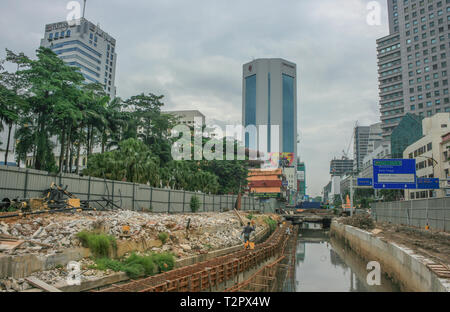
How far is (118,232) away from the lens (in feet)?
53.6

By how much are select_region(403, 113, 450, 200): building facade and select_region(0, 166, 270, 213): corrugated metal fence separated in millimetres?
35995

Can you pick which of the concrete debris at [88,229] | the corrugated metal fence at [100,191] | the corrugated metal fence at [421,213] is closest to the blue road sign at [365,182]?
the corrugated metal fence at [421,213]

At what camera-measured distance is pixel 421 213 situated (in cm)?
3133

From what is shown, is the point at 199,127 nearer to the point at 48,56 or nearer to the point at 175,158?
the point at 175,158

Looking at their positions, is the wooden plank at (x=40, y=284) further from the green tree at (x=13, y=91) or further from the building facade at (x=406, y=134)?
the building facade at (x=406, y=134)

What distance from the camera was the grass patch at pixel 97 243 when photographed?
13984mm

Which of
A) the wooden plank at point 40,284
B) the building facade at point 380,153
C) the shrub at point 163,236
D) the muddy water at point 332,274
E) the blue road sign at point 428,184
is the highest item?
the building facade at point 380,153

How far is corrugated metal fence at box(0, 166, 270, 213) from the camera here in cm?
Result: 1790

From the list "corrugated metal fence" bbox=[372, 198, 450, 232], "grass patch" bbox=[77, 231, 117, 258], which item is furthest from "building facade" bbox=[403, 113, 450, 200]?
"grass patch" bbox=[77, 231, 117, 258]

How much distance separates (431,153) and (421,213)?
32.1 m

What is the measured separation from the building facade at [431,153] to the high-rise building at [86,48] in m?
126

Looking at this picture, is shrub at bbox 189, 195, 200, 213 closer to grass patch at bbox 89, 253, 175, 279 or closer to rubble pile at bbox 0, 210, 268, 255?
rubble pile at bbox 0, 210, 268, 255

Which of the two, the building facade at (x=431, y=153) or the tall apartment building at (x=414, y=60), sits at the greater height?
the tall apartment building at (x=414, y=60)

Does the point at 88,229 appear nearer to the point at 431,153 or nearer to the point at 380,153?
the point at 431,153
